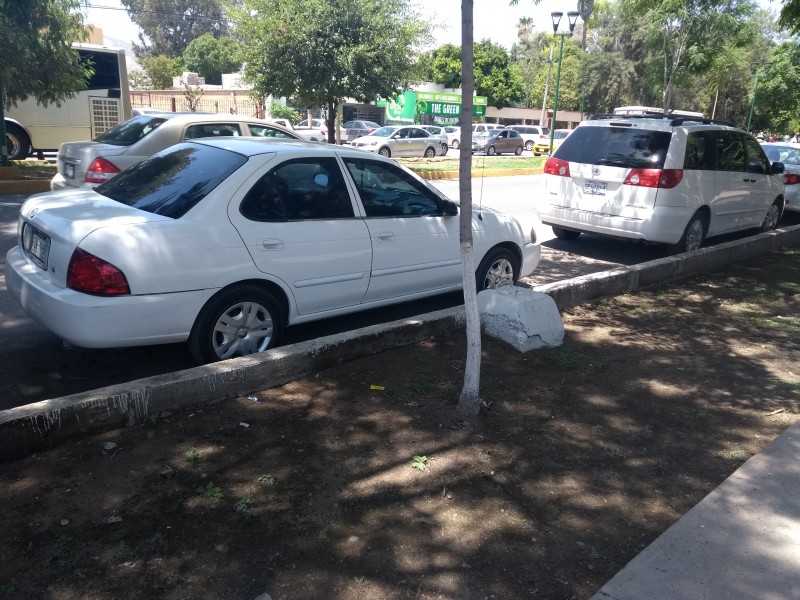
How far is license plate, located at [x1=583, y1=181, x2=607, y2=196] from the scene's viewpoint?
29.9 feet

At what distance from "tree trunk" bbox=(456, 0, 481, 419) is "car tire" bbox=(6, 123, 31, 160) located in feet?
59.8

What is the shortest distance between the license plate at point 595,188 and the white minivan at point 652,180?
0.01 m

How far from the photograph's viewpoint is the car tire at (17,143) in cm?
1878

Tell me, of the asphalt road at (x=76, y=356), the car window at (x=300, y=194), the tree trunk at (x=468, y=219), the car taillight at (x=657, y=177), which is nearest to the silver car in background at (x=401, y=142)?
the car taillight at (x=657, y=177)

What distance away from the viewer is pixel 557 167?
962 centimetres

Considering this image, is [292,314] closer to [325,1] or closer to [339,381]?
[339,381]

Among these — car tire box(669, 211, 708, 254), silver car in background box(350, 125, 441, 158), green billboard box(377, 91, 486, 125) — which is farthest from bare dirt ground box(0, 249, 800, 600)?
green billboard box(377, 91, 486, 125)

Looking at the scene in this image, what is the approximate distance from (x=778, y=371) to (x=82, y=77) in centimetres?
1591

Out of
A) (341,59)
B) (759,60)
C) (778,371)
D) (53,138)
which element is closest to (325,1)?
(341,59)

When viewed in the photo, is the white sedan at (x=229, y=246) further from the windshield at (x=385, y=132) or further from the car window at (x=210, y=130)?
the windshield at (x=385, y=132)

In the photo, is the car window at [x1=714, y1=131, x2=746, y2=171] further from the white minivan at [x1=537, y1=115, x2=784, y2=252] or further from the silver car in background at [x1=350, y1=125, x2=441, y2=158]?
the silver car in background at [x1=350, y1=125, x2=441, y2=158]

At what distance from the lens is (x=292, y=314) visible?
518cm

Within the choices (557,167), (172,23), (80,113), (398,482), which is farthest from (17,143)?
(172,23)

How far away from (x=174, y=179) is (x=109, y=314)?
1295 millimetres
